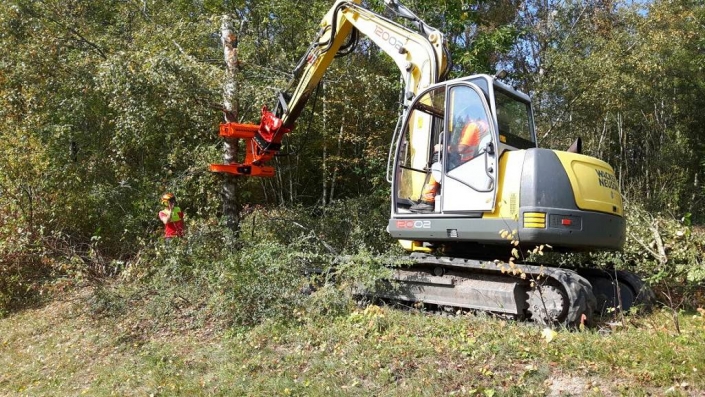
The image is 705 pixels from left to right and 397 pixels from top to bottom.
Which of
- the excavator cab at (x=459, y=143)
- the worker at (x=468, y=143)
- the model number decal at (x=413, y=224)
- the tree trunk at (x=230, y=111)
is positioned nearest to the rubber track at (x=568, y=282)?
the model number decal at (x=413, y=224)

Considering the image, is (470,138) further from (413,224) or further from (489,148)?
(413,224)

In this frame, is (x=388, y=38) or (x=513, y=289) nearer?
(x=513, y=289)

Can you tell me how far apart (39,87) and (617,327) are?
36.5ft

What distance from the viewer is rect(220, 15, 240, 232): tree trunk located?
9016 mm

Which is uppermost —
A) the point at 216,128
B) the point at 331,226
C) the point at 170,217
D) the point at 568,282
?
the point at 216,128

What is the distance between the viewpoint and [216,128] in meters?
9.69

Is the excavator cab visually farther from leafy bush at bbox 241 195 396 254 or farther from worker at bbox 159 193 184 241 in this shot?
worker at bbox 159 193 184 241

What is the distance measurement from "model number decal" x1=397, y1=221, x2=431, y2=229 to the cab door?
0.29 metres

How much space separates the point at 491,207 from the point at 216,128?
5.73 m

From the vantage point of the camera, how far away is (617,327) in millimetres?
5211

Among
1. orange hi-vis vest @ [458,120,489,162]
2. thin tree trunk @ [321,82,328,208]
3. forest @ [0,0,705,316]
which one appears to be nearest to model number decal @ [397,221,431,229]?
forest @ [0,0,705,316]

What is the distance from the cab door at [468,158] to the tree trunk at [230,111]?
4.23m

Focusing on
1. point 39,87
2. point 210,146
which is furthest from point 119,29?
point 210,146

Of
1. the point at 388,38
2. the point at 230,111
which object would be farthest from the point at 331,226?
the point at 388,38
